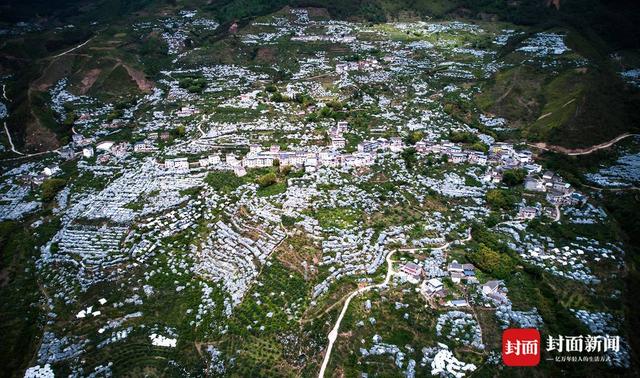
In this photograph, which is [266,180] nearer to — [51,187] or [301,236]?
[301,236]

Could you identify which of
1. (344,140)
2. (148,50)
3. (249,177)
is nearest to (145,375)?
(249,177)

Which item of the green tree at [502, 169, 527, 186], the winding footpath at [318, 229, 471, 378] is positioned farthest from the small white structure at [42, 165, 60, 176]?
the green tree at [502, 169, 527, 186]

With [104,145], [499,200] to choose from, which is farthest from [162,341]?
[104,145]

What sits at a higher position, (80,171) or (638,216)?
(638,216)

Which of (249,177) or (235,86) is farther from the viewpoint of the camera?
(235,86)

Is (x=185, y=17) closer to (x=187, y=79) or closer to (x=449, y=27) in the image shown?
(x=187, y=79)

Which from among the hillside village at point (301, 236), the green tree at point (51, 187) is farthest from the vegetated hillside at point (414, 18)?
the green tree at point (51, 187)

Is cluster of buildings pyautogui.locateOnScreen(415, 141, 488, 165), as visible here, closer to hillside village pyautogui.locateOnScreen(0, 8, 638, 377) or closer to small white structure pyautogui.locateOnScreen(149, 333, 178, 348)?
hillside village pyautogui.locateOnScreen(0, 8, 638, 377)

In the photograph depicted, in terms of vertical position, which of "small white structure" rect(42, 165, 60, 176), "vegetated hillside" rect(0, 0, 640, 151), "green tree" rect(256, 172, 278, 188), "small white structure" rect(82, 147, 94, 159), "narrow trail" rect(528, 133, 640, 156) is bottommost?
"small white structure" rect(42, 165, 60, 176)
